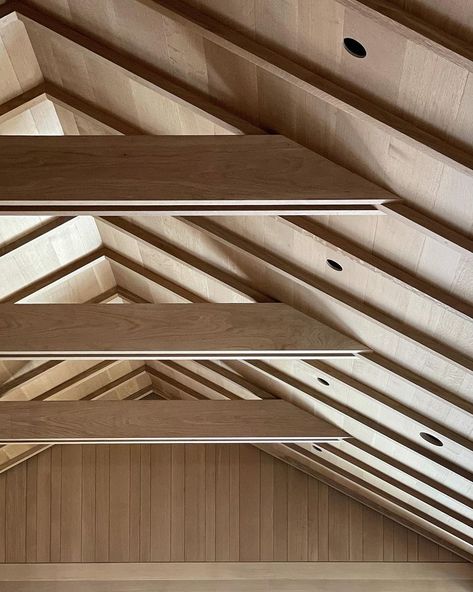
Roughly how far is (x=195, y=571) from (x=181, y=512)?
1.70ft

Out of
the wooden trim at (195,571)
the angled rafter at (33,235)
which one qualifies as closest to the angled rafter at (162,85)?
the angled rafter at (33,235)

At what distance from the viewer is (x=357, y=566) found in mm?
7895

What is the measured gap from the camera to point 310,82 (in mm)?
2379

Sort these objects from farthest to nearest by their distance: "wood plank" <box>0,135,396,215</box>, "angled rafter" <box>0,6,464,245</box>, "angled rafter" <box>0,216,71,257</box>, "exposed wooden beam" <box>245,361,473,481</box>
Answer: "exposed wooden beam" <box>245,361,473,481</box>, "angled rafter" <box>0,216,71,257</box>, "angled rafter" <box>0,6,464,245</box>, "wood plank" <box>0,135,396,215</box>

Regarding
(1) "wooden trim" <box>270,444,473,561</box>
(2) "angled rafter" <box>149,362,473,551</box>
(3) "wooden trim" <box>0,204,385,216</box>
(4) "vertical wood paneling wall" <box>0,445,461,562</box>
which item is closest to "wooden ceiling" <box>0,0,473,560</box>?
(3) "wooden trim" <box>0,204,385,216</box>

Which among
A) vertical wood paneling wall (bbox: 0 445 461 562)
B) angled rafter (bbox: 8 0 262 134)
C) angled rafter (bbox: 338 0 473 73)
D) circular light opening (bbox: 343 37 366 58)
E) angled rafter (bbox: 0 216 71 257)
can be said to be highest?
angled rafter (bbox: 0 216 71 257)

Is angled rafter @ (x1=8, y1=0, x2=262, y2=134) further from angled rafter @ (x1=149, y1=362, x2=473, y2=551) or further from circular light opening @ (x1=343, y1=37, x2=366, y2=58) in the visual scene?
angled rafter @ (x1=149, y1=362, x2=473, y2=551)

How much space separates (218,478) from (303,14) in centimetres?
636

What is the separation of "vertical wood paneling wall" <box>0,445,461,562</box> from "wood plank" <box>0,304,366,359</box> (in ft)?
12.3

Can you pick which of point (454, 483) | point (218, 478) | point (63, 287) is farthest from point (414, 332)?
point (218, 478)

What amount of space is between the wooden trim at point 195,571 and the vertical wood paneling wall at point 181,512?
60 mm

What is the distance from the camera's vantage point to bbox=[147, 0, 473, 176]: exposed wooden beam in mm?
2303

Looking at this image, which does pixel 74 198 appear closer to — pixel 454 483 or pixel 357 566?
pixel 454 483

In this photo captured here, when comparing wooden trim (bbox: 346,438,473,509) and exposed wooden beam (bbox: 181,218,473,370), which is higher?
exposed wooden beam (bbox: 181,218,473,370)
